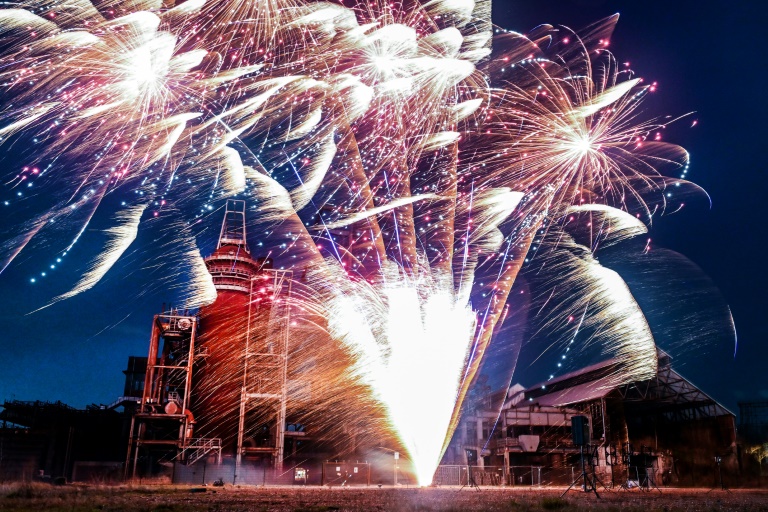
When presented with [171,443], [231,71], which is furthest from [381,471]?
[231,71]

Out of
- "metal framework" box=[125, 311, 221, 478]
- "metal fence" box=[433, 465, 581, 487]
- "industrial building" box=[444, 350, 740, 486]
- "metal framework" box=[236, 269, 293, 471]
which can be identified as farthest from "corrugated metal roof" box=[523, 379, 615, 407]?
"metal framework" box=[125, 311, 221, 478]

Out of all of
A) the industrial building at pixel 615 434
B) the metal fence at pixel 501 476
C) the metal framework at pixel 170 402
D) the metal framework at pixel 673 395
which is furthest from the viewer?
the metal framework at pixel 673 395

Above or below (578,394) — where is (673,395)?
below

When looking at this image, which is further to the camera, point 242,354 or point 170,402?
point 242,354

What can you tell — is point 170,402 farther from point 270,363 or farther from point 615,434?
point 615,434

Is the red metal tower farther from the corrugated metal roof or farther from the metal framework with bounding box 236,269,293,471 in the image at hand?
the corrugated metal roof

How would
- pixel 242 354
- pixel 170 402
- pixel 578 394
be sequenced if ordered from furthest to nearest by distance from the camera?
pixel 578 394, pixel 242 354, pixel 170 402

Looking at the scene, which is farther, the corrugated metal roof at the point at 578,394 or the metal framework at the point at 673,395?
the corrugated metal roof at the point at 578,394

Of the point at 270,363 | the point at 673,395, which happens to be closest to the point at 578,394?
the point at 673,395

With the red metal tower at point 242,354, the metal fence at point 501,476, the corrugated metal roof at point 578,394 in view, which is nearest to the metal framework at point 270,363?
the red metal tower at point 242,354

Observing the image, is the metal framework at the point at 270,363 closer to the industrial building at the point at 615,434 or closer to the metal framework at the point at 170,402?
the metal framework at the point at 170,402
